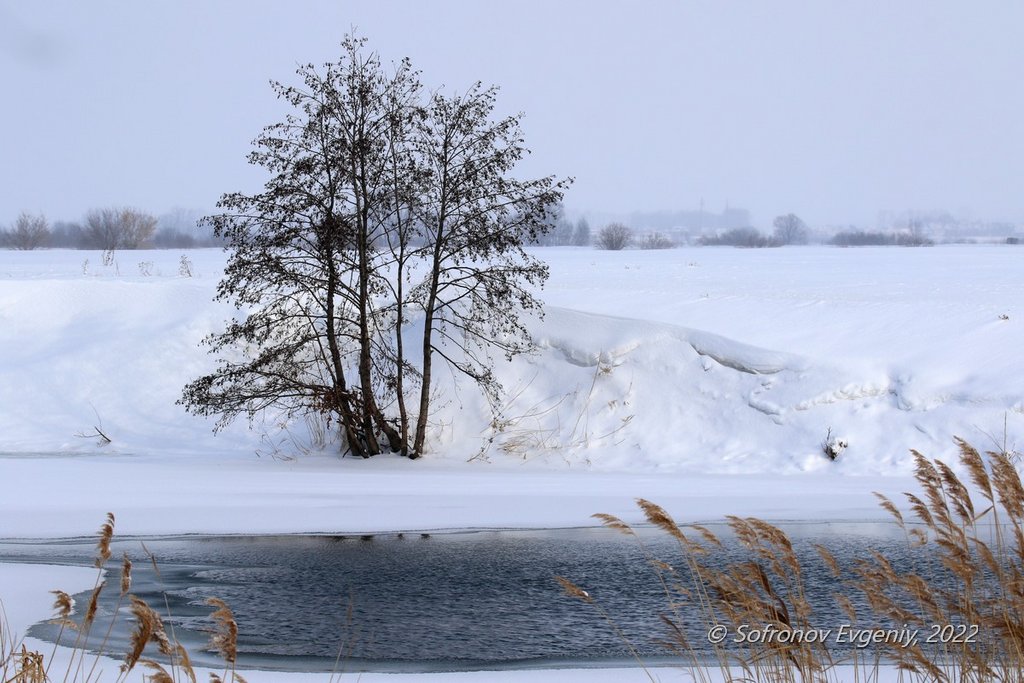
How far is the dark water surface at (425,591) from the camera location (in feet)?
22.5

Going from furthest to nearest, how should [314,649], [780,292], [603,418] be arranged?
[780,292], [603,418], [314,649]

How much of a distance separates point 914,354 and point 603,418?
203 inches

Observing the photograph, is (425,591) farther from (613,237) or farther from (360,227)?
(613,237)

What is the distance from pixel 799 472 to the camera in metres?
14.9

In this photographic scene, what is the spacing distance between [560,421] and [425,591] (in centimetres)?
808

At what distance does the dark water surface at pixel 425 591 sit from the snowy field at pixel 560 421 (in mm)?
777

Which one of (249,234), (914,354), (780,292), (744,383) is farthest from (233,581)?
(780,292)

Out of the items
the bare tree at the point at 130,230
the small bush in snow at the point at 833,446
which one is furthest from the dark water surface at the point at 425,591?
the bare tree at the point at 130,230

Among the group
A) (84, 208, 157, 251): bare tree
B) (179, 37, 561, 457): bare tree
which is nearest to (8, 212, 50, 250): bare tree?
(84, 208, 157, 251): bare tree

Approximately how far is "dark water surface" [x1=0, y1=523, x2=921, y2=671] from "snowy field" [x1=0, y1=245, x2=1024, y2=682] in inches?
30.6

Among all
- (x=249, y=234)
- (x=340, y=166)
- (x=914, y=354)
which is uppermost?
(x=340, y=166)

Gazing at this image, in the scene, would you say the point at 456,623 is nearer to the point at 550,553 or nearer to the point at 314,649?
the point at 314,649

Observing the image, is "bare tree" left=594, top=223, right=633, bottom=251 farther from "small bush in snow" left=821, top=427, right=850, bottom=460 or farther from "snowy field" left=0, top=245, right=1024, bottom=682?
"small bush in snow" left=821, top=427, right=850, bottom=460

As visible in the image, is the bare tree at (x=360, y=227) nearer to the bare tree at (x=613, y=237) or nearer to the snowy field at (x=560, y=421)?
the snowy field at (x=560, y=421)
